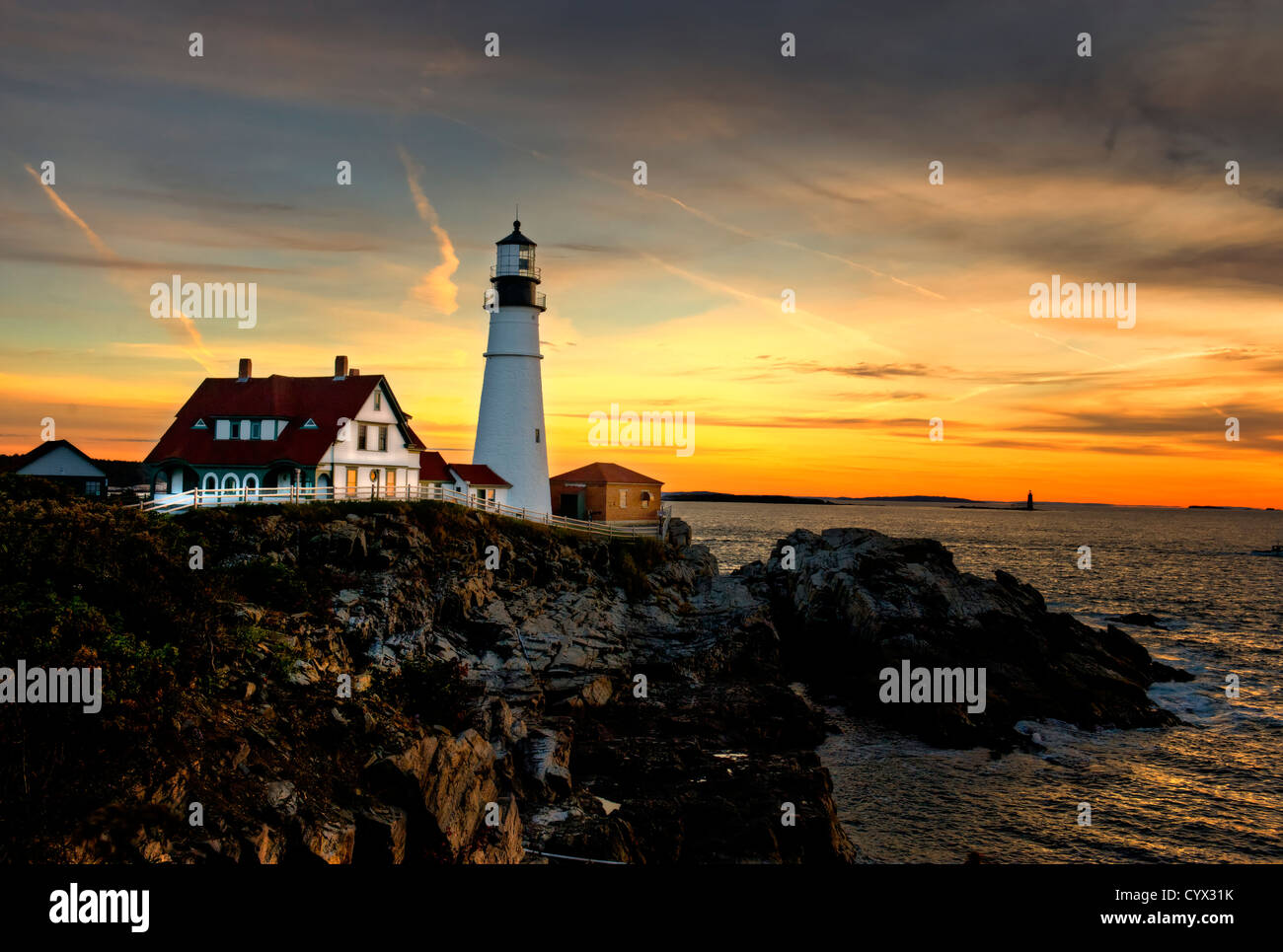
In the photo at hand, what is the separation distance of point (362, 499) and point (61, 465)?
48.4ft

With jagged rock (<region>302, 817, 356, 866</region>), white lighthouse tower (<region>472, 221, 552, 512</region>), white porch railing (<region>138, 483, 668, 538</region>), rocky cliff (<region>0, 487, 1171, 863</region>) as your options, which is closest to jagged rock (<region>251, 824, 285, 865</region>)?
rocky cliff (<region>0, 487, 1171, 863</region>)

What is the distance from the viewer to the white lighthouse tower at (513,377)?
45.8 m

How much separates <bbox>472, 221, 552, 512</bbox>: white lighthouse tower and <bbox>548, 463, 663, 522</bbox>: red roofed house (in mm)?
3840

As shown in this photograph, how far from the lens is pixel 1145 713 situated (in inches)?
1307

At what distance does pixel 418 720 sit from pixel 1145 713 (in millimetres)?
29063

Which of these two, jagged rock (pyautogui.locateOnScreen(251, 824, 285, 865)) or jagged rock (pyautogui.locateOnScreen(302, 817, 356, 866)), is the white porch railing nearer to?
jagged rock (pyautogui.locateOnScreen(302, 817, 356, 866))

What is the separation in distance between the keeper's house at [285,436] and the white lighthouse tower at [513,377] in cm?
582

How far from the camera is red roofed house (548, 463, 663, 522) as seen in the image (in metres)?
50.5

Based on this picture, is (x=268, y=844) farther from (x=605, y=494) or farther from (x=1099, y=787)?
(x=605, y=494)

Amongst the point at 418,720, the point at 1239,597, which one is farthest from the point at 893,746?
the point at 1239,597

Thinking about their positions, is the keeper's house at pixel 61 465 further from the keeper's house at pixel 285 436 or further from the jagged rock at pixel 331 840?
the jagged rock at pixel 331 840

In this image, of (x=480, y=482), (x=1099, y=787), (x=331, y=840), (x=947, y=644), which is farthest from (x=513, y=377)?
(x=331, y=840)

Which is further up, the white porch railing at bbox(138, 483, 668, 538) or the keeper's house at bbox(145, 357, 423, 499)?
the keeper's house at bbox(145, 357, 423, 499)
